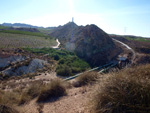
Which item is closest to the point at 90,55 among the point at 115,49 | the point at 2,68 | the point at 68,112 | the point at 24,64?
the point at 115,49

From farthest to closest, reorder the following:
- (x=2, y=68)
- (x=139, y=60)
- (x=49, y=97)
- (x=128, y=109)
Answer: (x=139, y=60) → (x=2, y=68) → (x=49, y=97) → (x=128, y=109)

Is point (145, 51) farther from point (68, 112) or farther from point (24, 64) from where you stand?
point (68, 112)

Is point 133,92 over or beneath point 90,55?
over

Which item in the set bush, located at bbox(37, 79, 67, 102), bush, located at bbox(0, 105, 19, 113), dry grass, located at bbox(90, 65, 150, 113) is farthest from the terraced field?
dry grass, located at bbox(90, 65, 150, 113)

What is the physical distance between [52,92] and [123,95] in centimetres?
488

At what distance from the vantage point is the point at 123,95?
381 centimetres

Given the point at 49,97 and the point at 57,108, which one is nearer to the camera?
the point at 57,108

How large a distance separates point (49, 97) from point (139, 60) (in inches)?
800

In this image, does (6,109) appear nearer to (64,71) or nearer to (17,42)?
(64,71)

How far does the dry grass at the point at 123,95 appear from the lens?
11.5ft

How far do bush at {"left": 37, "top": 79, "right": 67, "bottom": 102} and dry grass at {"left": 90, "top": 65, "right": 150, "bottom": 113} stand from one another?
356 cm

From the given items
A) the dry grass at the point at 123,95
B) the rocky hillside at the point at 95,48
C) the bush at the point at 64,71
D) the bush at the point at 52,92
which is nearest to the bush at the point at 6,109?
the bush at the point at 52,92

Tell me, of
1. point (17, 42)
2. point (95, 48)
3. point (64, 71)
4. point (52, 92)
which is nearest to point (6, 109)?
point (52, 92)

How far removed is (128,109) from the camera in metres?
3.60
